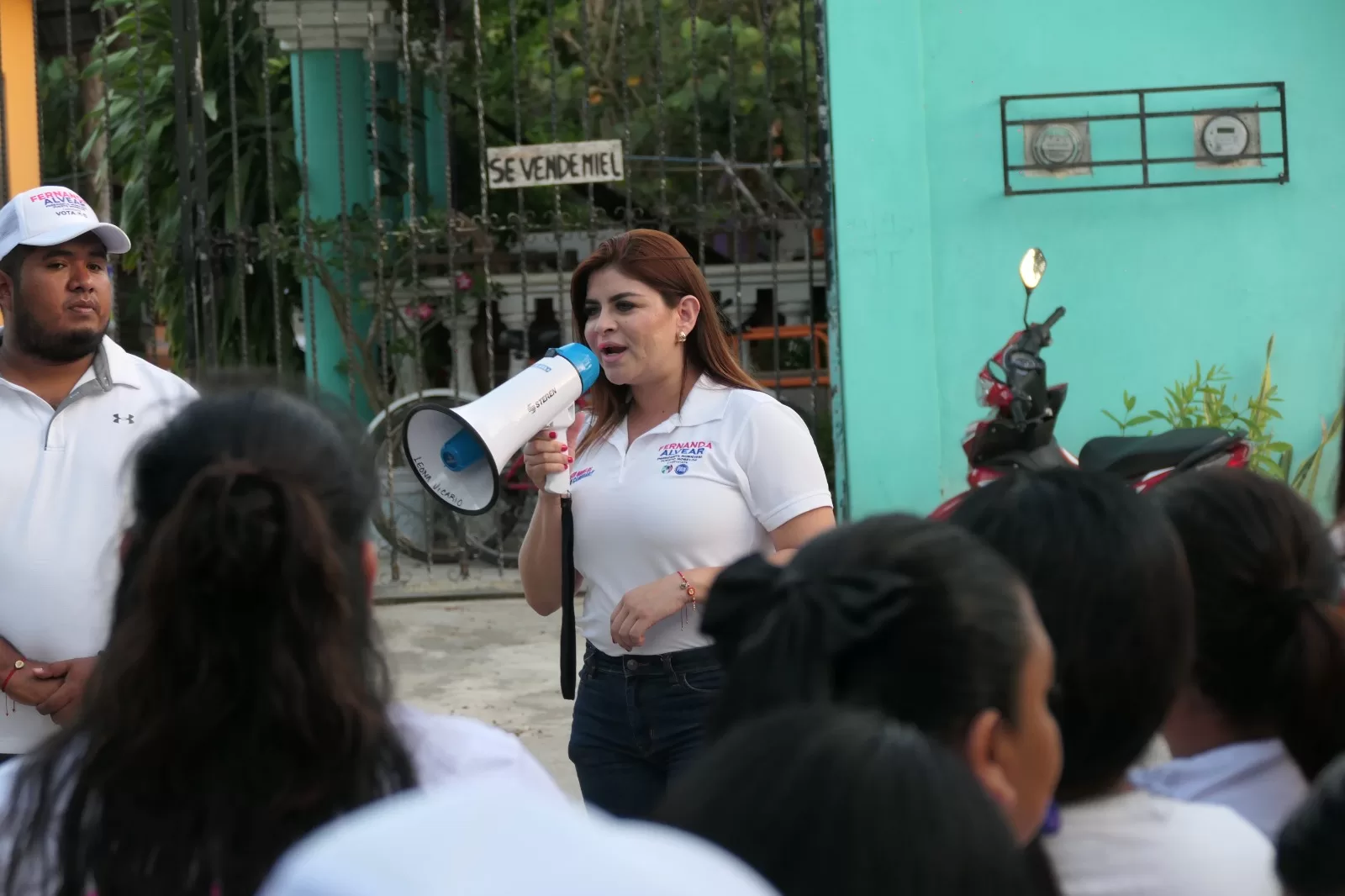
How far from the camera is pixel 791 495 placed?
2684mm

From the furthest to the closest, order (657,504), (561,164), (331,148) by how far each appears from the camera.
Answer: (331,148)
(561,164)
(657,504)

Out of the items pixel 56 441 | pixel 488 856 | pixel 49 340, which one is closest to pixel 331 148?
pixel 49 340

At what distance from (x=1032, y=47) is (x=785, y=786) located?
537 cm

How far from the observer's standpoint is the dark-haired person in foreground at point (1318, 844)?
116 cm

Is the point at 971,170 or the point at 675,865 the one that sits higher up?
the point at 971,170

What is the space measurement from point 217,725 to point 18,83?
8.81 metres

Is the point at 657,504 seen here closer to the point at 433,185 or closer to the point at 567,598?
the point at 567,598

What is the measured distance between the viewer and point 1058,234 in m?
5.78

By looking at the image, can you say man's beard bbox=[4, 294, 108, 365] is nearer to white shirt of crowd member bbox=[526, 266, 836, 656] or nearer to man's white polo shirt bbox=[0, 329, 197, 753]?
man's white polo shirt bbox=[0, 329, 197, 753]

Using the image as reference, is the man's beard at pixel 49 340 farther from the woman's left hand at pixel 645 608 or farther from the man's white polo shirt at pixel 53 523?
the woman's left hand at pixel 645 608

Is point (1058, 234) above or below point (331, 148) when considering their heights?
below

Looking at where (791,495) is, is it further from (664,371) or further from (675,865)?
(675,865)

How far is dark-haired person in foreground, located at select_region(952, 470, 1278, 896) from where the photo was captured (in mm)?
1418

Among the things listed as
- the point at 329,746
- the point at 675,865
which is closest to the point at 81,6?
the point at 329,746
